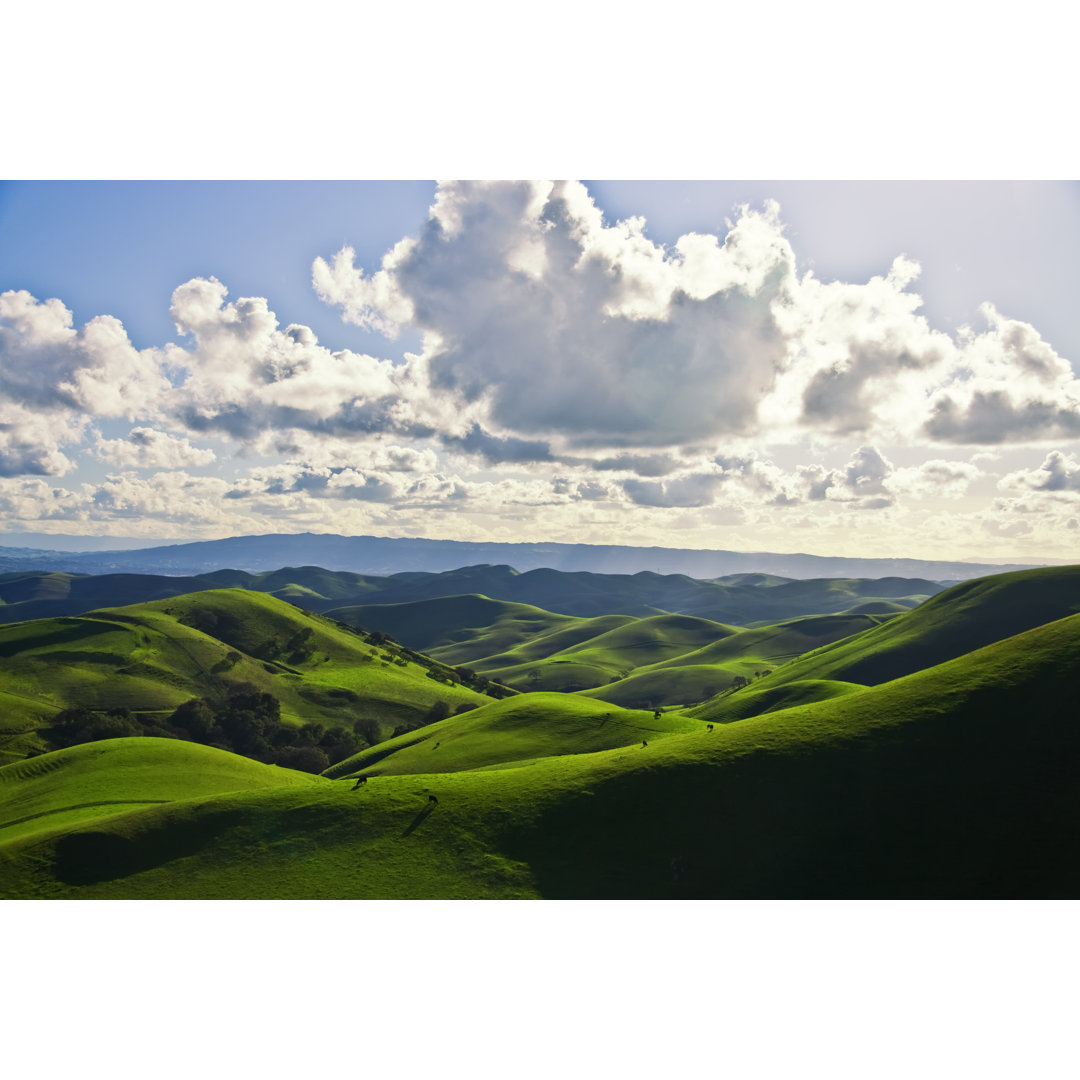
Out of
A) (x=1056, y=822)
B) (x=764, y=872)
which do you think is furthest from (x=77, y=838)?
(x=1056, y=822)

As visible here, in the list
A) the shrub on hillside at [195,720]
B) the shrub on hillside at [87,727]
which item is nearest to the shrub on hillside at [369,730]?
the shrub on hillside at [195,720]

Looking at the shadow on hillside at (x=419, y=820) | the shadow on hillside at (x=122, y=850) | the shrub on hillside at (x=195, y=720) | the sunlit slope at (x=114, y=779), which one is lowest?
the shrub on hillside at (x=195, y=720)

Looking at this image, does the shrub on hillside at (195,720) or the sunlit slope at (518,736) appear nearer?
the sunlit slope at (518,736)

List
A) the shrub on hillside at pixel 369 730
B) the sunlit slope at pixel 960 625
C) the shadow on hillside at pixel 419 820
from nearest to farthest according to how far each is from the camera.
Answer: the shadow on hillside at pixel 419 820, the sunlit slope at pixel 960 625, the shrub on hillside at pixel 369 730

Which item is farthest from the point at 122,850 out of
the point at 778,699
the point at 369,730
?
the point at 369,730

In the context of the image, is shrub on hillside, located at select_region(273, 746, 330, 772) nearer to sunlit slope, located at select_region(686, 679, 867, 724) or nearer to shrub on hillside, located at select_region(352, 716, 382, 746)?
shrub on hillside, located at select_region(352, 716, 382, 746)

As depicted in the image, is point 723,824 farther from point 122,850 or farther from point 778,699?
point 778,699

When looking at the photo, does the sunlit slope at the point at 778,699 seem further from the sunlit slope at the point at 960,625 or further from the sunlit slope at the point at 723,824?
the sunlit slope at the point at 723,824
